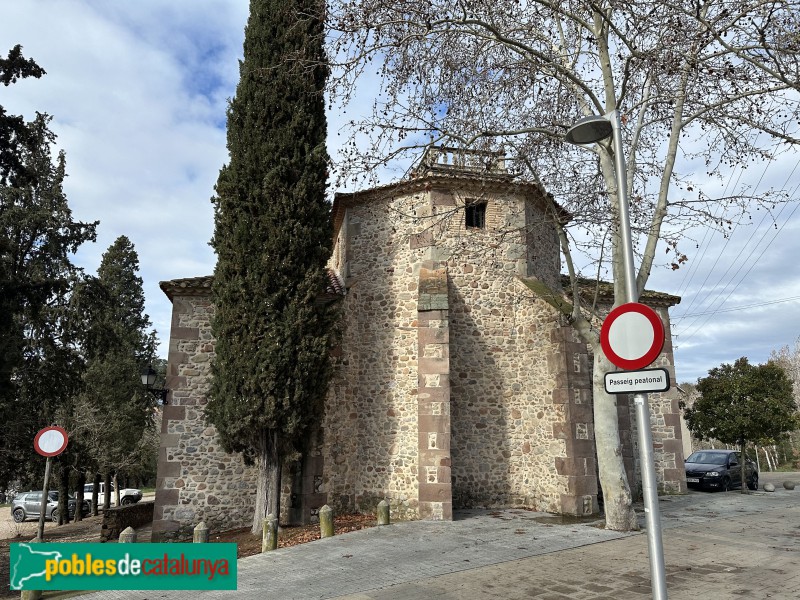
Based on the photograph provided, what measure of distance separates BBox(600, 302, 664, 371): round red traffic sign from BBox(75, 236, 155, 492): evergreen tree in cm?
1682

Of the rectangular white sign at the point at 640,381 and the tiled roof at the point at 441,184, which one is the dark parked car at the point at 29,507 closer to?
the tiled roof at the point at 441,184

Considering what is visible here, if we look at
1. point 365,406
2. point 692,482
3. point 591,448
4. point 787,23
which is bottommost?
point 692,482

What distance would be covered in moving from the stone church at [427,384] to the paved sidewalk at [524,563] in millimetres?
1455

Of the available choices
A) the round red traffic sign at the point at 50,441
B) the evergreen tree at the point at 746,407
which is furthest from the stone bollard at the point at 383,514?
the evergreen tree at the point at 746,407

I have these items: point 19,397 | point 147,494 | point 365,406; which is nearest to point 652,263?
point 365,406

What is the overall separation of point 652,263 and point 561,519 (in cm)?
550

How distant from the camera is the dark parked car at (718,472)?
16.1 metres

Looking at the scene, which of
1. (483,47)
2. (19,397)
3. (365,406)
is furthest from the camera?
(19,397)

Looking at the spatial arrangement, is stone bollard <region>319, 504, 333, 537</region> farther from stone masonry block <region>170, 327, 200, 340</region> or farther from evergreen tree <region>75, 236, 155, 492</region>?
evergreen tree <region>75, 236, 155, 492</region>

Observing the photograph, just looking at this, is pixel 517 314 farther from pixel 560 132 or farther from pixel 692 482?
pixel 692 482

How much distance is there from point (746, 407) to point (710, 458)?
2540 millimetres

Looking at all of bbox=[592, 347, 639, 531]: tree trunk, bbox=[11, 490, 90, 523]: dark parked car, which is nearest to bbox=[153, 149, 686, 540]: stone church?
bbox=[592, 347, 639, 531]: tree trunk

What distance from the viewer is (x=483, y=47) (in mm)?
8977

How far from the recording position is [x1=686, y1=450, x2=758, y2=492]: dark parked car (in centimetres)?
1608
